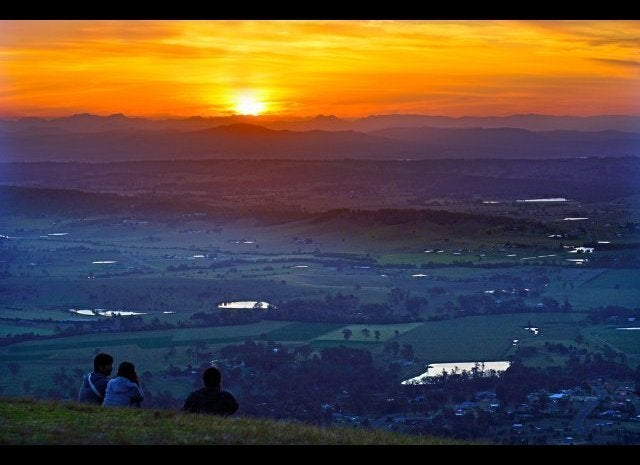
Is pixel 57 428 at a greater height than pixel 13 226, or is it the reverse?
pixel 57 428

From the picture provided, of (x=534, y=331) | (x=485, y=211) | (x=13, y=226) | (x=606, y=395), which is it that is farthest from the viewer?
(x=13, y=226)

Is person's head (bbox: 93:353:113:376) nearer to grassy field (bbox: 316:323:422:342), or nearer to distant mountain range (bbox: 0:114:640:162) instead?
grassy field (bbox: 316:323:422:342)

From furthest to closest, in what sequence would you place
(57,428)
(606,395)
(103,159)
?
(103,159), (606,395), (57,428)

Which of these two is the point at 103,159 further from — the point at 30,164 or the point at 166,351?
the point at 166,351

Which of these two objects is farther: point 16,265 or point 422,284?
point 16,265

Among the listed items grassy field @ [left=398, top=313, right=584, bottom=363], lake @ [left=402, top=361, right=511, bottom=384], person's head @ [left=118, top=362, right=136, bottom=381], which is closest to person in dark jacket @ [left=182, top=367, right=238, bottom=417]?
person's head @ [left=118, top=362, right=136, bottom=381]

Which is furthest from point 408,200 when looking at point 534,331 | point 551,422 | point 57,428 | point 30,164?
point 57,428

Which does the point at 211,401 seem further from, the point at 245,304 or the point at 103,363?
the point at 245,304
